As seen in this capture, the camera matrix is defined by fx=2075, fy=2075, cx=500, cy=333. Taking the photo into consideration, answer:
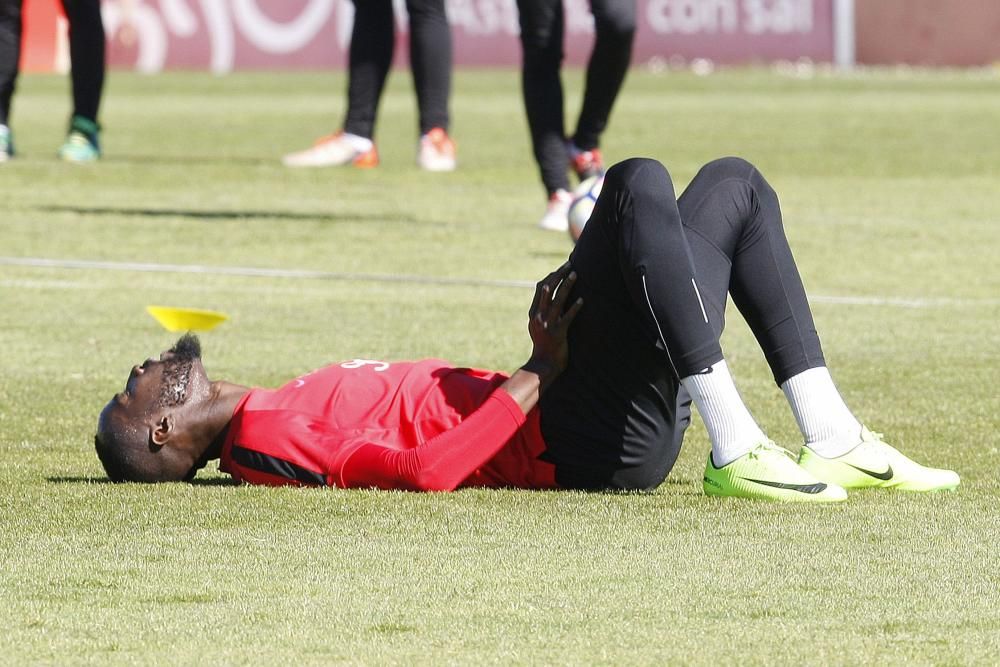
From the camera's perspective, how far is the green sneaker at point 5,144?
1244cm

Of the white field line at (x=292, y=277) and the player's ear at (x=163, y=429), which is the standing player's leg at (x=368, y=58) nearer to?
the white field line at (x=292, y=277)

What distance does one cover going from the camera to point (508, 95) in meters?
23.1

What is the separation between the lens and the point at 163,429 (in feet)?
14.5

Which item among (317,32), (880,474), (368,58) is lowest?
(317,32)

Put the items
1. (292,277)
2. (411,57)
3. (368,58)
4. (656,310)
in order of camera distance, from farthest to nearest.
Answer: (368,58) → (411,57) → (292,277) → (656,310)

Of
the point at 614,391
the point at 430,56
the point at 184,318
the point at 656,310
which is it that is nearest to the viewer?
the point at 656,310

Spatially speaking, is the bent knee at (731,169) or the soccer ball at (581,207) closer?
the bent knee at (731,169)

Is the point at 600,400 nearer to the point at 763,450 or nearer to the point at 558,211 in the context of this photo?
the point at 763,450

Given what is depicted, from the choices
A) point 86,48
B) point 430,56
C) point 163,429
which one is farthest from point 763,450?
point 86,48

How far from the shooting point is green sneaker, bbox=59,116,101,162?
12.8 metres

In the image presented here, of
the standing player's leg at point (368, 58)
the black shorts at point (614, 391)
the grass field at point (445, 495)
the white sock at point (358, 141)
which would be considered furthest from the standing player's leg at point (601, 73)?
the black shorts at point (614, 391)

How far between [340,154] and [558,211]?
3.33 metres

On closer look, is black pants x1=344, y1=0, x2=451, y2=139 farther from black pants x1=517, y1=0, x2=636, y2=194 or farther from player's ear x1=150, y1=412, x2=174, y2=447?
player's ear x1=150, y1=412, x2=174, y2=447

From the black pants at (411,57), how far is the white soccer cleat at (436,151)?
66 millimetres
